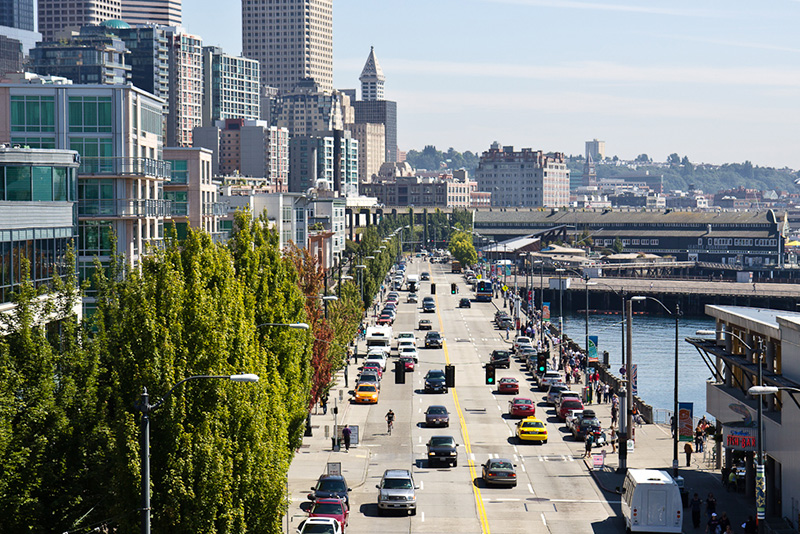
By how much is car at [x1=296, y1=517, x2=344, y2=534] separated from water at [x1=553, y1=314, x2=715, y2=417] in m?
64.5

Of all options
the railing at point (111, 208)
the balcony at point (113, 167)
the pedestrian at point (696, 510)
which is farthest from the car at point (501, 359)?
the pedestrian at point (696, 510)

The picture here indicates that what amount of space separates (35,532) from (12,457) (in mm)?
2343

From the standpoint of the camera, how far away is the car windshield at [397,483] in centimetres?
4968

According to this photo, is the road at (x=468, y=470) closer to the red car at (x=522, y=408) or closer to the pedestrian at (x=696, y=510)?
the red car at (x=522, y=408)

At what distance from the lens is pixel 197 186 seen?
88375 millimetres

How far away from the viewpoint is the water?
4341 inches

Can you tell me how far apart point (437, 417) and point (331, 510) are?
26153 millimetres

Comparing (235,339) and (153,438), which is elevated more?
(235,339)

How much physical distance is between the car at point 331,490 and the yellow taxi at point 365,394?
30.1 metres

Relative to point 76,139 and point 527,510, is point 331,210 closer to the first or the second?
point 76,139

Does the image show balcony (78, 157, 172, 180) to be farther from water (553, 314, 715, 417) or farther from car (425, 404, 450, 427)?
water (553, 314, 715, 417)

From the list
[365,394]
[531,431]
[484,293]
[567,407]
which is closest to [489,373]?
[365,394]

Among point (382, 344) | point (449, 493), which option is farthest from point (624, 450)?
point (382, 344)

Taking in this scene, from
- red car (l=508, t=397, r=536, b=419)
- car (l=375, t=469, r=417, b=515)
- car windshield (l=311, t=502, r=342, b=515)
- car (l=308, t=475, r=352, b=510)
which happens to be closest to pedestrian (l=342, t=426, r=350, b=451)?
car (l=308, t=475, r=352, b=510)
